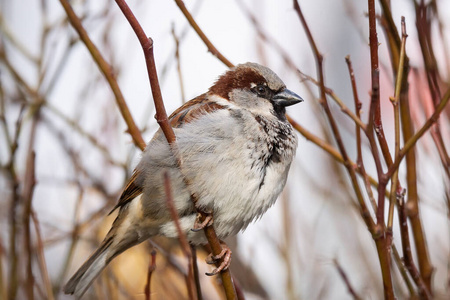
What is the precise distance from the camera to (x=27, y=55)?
3207 mm

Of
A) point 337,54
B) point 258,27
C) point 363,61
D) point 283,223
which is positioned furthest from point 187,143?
point 337,54

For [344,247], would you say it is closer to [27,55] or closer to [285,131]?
[285,131]

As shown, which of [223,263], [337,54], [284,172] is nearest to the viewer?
[223,263]

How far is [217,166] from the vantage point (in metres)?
2.36

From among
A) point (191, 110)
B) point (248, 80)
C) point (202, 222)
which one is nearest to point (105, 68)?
point (191, 110)

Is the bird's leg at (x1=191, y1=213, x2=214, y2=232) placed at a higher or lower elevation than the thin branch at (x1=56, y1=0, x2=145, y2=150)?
lower

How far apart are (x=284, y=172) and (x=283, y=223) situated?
0.65 meters

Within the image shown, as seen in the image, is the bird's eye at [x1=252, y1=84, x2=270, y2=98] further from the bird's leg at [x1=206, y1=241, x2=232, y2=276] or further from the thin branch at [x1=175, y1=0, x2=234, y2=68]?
the bird's leg at [x1=206, y1=241, x2=232, y2=276]

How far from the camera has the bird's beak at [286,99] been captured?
108 inches

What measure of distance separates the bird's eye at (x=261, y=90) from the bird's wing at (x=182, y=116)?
24 centimetres

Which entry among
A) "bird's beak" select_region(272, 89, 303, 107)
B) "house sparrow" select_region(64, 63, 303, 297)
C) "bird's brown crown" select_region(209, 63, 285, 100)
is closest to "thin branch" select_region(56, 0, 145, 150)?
"house sparrow" select_region(64, 63, 303, 297)

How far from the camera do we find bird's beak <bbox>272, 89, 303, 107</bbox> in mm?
2742

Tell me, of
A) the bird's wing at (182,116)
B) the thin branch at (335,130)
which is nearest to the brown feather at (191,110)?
the bird's wing at (182,116)

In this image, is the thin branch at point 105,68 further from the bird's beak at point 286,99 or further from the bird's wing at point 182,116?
the bird's beak at point 286,99
